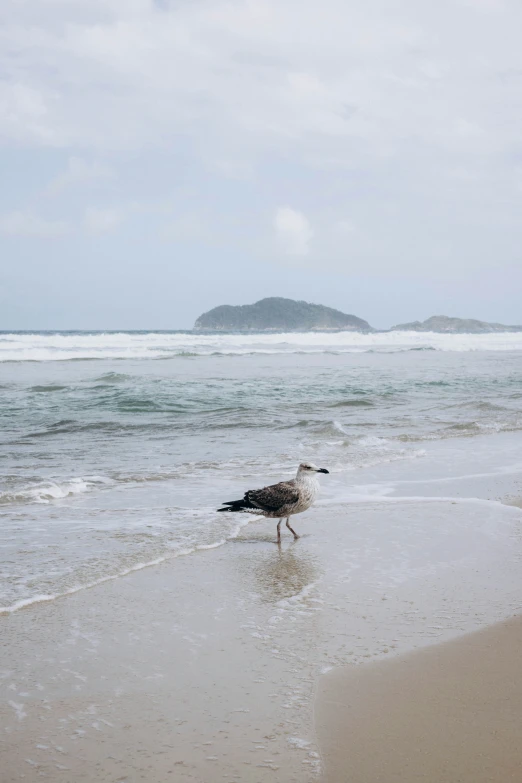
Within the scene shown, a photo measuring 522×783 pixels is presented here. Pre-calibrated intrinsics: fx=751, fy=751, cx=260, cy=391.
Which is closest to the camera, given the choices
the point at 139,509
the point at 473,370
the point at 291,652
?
the point at 291,652

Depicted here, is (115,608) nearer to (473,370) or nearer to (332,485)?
(332,485)

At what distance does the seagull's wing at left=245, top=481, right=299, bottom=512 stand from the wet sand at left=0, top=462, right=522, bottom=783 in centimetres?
26

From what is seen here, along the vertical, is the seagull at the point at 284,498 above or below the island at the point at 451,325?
below

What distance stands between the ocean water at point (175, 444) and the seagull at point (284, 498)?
0.27m

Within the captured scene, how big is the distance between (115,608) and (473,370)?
24.1m

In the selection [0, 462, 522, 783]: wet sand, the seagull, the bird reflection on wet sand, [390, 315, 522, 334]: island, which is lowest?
the bird reflection on wet sand

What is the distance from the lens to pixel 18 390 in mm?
18641

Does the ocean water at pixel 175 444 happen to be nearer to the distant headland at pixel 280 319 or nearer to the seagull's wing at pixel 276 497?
the seagull's wing at pixel 276 497

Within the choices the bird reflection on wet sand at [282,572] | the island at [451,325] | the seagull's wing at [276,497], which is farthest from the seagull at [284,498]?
the island at [451,325]

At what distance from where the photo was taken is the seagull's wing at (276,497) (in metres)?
5.73

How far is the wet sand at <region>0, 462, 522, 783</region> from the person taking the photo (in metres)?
2.56

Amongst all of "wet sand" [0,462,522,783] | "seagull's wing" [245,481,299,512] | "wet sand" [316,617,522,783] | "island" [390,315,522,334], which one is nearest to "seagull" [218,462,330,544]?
"seagull's wing" [245,481,299,512]

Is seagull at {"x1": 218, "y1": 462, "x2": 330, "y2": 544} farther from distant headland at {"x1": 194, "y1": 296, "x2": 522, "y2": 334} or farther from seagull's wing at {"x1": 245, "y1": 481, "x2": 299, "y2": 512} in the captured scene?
distant headland at {"x1": 194, "y1": 296, "x2": 522, "y2": 334}

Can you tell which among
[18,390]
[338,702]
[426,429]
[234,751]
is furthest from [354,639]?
[18,390]
